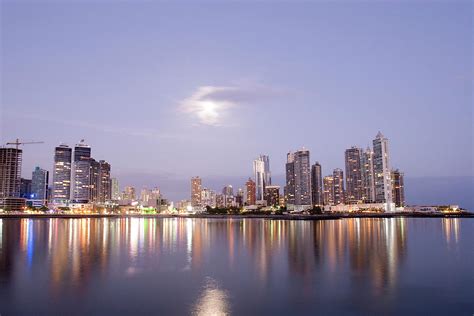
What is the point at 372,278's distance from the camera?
24.7 metres

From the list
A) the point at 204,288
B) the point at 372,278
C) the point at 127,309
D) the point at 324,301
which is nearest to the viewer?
the point at 127,309

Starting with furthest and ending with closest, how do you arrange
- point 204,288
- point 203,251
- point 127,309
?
point 203,251
point 204,288
point 127,309

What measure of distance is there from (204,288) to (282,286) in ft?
14.1

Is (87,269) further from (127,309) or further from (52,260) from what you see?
(127,309)

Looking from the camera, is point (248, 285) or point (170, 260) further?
point (170, 260)

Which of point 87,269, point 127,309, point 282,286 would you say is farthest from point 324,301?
point 87,269

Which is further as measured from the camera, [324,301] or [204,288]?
[204,288]

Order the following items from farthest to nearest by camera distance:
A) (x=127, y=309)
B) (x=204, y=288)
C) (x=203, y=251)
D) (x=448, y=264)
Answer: (x=203, y=251), (x=448, y=264), (x=204, y=288), (x=127, y=309)

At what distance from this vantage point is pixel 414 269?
1148 inches

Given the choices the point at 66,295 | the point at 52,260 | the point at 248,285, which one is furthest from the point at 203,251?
the point at 66,295

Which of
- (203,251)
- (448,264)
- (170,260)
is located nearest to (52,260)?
(170,260)

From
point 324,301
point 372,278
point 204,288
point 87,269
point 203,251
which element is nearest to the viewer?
point 324,301

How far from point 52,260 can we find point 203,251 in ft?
44.2

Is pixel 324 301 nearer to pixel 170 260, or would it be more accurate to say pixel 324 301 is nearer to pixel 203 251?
pixel 170 260
